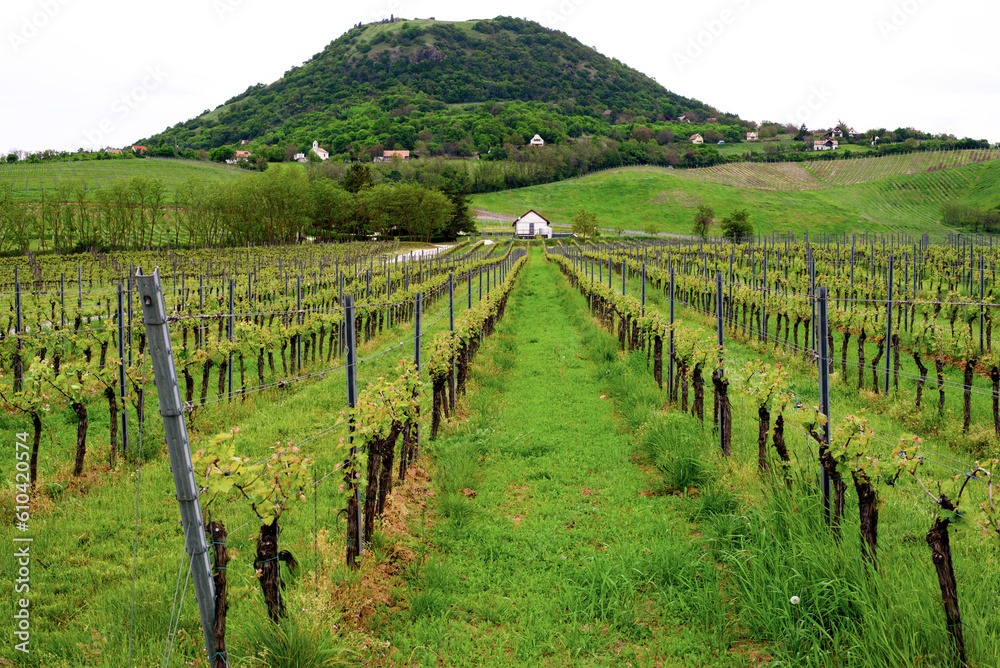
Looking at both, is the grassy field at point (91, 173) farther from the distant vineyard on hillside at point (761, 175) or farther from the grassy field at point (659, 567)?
the distant vineyard on hillside at point (761, 175)

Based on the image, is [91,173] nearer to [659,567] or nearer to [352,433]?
[352,433]

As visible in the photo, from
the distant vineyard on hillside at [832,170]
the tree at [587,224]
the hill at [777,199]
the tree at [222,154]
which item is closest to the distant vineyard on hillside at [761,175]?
the distant vineyard on hillside at [832,170]

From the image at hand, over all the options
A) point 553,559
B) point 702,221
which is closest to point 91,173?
point 702,221

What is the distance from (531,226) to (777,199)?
39.8 meters

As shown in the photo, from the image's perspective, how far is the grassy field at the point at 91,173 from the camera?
212ft

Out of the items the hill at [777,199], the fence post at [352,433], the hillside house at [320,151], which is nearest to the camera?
the fence post at [352,433]

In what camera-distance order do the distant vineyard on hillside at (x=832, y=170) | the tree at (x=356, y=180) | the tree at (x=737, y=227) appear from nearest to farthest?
the tree at (x=737, y=227) < the tree at (x=356, y=180) < the distant vineyard on hillside at (x=832, y=170)

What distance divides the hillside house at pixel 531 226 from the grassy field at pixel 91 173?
142 ft

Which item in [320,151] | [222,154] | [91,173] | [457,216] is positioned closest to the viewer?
[457,216]

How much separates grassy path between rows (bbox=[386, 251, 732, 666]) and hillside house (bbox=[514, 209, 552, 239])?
7253 centimetres

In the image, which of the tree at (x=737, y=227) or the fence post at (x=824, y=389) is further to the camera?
the tree at (x=737, y=227)

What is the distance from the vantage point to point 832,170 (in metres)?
107

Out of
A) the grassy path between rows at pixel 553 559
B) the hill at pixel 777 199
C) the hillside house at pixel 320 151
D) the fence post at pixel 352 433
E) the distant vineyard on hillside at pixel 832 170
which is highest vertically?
the hillside house at pixel 320 151

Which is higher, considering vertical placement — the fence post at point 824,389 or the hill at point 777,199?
the hill at point 777,199
